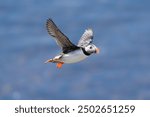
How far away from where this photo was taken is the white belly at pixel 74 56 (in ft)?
11.2

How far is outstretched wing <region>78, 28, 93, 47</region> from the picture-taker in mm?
4219

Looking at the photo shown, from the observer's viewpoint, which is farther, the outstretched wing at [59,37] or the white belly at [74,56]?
the outstretched wing at [59,37]

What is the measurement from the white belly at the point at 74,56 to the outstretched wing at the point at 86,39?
2.05 feet

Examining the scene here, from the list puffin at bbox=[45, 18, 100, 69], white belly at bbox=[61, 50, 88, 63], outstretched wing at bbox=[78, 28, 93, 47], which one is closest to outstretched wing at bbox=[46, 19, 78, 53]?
puffin at bbox=[45, 18, 100, 69]

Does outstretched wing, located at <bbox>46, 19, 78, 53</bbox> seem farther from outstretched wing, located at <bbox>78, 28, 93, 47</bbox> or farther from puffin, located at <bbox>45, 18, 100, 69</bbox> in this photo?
outstretched wing, located at <bbox>78, 28, 93, 47</bbox>

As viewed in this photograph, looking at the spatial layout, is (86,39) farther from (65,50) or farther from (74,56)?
(74,56)

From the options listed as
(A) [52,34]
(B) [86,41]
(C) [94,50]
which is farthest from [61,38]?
(B) [86,41]

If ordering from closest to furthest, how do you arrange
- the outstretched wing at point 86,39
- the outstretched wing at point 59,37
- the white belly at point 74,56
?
the white belly at point 74,56 < the outstretched wing at point 59,37 < the outstretched wing at point 86,39

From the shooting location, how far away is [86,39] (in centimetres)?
437

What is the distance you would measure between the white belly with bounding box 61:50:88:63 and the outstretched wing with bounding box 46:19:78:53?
0.14 meters

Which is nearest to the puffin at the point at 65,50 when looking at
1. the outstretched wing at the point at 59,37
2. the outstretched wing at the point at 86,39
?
the outstretched wing at the point at 59,37

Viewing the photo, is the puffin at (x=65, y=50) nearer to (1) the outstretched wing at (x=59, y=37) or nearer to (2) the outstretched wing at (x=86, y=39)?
(1) the outstretched wing at (x=59, y=37)

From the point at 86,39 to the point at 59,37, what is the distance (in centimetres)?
84

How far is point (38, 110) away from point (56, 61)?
0.70 metres
